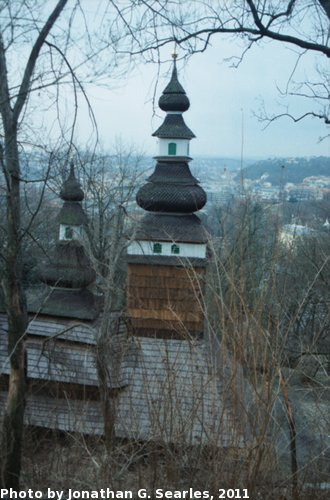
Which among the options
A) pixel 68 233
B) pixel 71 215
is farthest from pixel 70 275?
pixel 71 215

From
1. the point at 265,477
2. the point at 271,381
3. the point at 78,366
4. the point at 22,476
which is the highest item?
the point at 271,381

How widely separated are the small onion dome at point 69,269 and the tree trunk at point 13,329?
7.42 metres

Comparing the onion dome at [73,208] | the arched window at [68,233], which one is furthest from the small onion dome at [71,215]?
the arched window at [68,233]

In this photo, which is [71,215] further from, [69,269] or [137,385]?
[137,385]

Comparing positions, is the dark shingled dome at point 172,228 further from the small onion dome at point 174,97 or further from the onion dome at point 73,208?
the small onion dome at point 174,97

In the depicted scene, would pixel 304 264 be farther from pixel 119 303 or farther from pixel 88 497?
pixel 88 497

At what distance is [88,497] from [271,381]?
4.30 feet

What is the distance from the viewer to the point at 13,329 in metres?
3.56

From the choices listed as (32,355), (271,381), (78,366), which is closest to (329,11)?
(271,381)

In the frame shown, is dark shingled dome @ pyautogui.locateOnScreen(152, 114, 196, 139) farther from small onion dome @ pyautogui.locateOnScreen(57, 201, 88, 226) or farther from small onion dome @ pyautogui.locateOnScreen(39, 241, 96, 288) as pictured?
small onion dome @ pyautogui.locateOnScreen(39, 241, 96, 288)

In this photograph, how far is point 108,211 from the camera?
21297mm

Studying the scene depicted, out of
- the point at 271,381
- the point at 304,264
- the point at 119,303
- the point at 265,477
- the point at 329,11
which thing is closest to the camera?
the point at 271,381

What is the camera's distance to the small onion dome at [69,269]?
11.1 metres

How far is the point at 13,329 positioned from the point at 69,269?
299 inches
